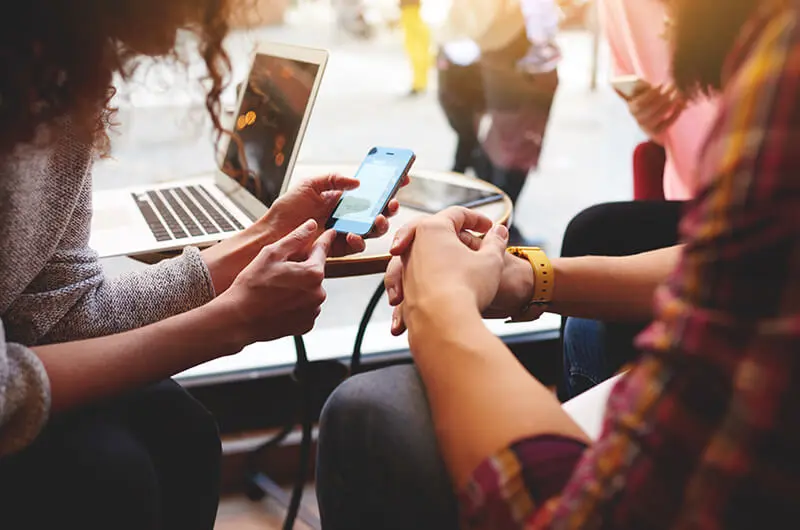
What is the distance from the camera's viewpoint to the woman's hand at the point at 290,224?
1023mm

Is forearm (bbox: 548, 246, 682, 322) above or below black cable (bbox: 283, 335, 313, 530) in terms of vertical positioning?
above

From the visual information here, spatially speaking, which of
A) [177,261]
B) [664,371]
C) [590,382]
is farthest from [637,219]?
[664,371]

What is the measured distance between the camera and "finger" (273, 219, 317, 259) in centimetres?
88

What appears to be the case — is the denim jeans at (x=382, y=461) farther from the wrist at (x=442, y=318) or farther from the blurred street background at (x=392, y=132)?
the blurred street background at (x=392, y=132)

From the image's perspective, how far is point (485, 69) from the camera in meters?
2.16

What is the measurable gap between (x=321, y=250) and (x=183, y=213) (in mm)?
393

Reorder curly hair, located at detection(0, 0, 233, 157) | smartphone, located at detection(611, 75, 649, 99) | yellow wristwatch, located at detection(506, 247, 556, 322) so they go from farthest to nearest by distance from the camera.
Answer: smartphone, located at detection(611, 75, 649, 99), yellow wristwatch, located at detection(506, 247, 556, 322), curly hair, located at detection(0, 0, 233, 157)

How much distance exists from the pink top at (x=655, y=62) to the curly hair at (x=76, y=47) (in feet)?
3.33

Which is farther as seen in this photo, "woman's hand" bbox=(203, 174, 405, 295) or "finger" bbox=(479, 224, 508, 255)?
"woman's hand" bbox=(203, 174, 405, 295)

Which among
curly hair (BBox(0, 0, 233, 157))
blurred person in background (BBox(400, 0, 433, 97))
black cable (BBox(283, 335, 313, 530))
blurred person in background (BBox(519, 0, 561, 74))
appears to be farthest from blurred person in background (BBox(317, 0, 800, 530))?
blurred person in background (BBox(400, 0, 433, 97))

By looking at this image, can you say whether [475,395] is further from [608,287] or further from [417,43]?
[417,43]

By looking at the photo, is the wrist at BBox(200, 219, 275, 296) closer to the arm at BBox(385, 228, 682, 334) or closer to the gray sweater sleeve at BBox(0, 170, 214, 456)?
the gray sweater sleeve at BBox(0, 170, 214, 456)

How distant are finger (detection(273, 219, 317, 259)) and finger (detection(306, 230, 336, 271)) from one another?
17 millimetres

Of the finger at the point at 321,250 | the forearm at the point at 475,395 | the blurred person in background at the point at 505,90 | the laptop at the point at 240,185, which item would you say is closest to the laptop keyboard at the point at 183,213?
the laptop at the point at 240,185
